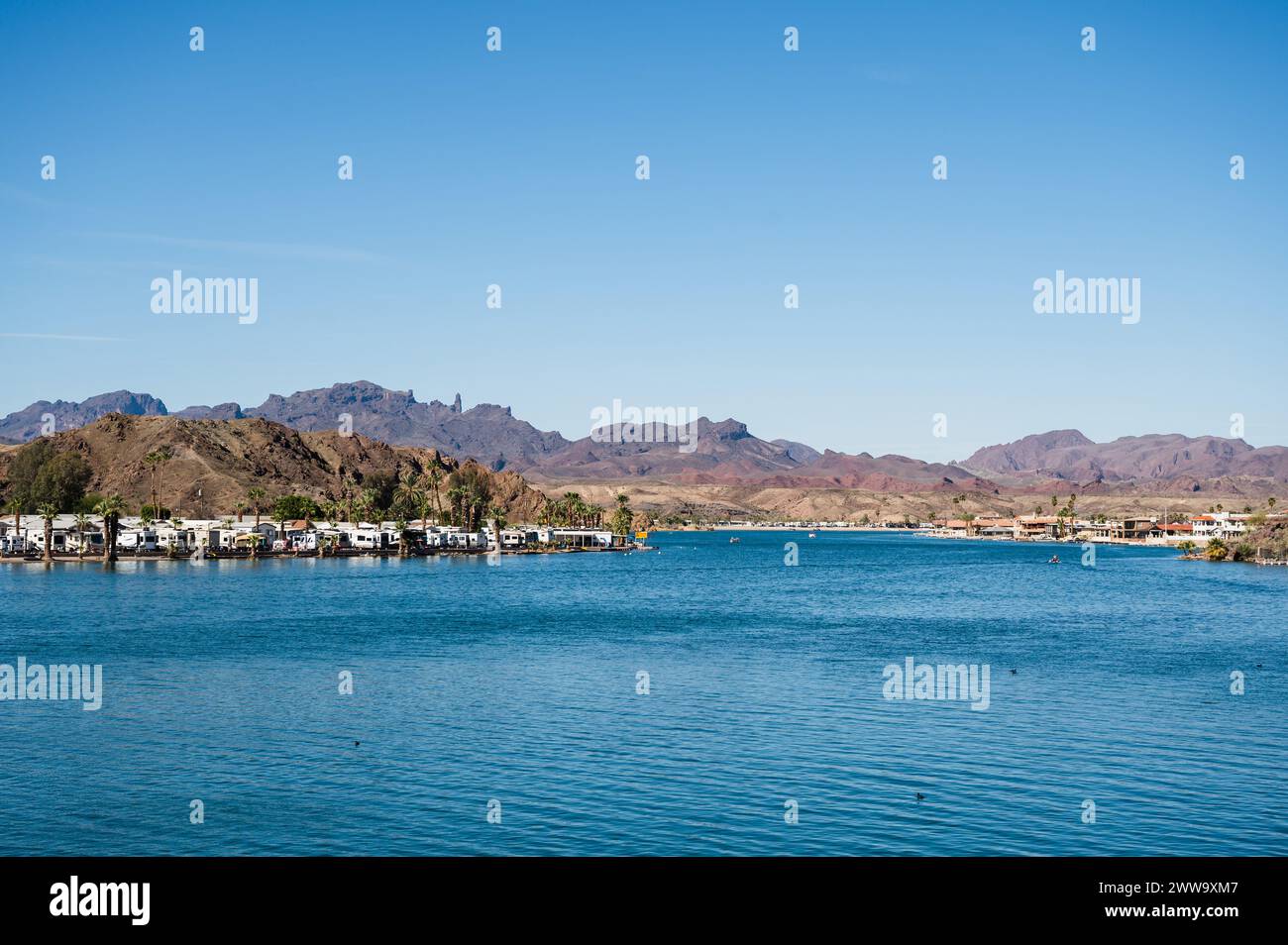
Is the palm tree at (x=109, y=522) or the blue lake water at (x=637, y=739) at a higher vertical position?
the palm tree at (x=109, y=522)

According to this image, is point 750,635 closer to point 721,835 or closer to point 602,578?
point 721,835

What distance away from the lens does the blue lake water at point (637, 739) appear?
3033cm

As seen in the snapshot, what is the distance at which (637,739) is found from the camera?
42.7 metres

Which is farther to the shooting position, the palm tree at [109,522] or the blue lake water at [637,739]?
the palm tree at [109,522]

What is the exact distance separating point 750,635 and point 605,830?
5315cm
